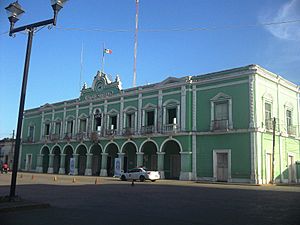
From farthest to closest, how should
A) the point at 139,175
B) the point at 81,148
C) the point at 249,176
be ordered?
the point at 81,148 → the point at 139,175 → the point at 249,176

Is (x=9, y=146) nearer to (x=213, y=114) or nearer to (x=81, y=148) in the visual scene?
(x=81, y=148)

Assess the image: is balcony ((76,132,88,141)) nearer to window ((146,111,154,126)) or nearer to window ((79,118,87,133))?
window ((79,118,87,133))

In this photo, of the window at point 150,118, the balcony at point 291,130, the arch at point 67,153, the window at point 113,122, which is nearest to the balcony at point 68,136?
the arch at point 67,153

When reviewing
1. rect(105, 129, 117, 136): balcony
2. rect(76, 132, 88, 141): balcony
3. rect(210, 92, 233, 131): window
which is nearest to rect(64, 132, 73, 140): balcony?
rect(76, 132, 88, 141): balcony

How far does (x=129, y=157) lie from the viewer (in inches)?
1559

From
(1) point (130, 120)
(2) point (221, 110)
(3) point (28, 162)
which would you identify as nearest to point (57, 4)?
(2) point (221, 110)

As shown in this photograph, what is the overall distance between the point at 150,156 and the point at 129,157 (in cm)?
314

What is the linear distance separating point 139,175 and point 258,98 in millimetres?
12350

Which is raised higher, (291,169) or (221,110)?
(221,110)

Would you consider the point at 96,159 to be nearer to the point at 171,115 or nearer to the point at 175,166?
the point at 175,166

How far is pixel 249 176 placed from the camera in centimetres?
2788

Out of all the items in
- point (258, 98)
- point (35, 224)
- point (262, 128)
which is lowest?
point (35, 224)

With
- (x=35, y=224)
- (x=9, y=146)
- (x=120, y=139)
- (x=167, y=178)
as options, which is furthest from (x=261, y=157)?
(x=9, y=146)

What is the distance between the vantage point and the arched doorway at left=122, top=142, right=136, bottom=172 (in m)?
39.1
